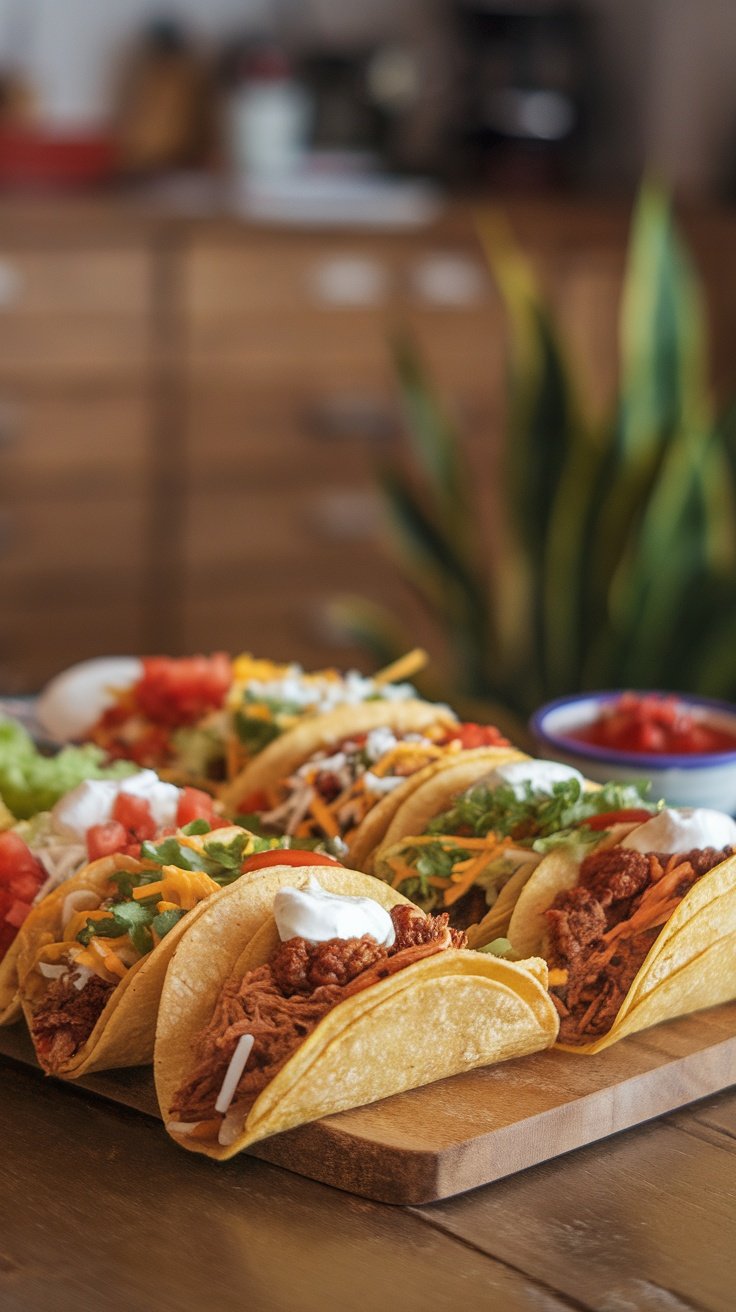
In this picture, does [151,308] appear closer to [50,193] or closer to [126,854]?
[50,193]

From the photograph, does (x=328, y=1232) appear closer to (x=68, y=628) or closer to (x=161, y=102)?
(x=68, y=628)

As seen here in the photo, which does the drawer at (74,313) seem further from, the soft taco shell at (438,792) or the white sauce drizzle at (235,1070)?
the white sauce drizzle at (235,1070)

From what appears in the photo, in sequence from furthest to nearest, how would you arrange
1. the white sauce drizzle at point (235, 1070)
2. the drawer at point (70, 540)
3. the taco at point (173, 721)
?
the drawer at point (70, 540)
the taco at point (173, 721)
the white sauce drizzle at point (235, 1070)

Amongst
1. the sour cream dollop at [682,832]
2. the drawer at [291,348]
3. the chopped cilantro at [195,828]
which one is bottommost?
the drawer at [291,348]

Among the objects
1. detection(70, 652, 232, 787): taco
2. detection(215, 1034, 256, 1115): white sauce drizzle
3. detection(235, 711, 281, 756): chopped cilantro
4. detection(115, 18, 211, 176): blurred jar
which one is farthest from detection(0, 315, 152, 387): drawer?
detection(215, 1034, 256, 1115): white sauce drizzle

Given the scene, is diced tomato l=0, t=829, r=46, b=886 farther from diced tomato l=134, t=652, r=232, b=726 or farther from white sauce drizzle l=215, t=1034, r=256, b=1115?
diced tomato l=134, t=652, r=232, b=726

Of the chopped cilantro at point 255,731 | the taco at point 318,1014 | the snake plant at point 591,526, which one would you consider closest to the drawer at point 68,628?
the snake plant at point 591,526

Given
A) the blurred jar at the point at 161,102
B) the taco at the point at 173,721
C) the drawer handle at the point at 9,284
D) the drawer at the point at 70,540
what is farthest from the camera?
the blurred jar at the point at 161,102

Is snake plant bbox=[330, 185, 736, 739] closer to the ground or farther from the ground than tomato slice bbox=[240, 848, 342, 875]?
closer to the ground

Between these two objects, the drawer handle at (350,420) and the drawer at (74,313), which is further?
the drawer handle at (350,420)
